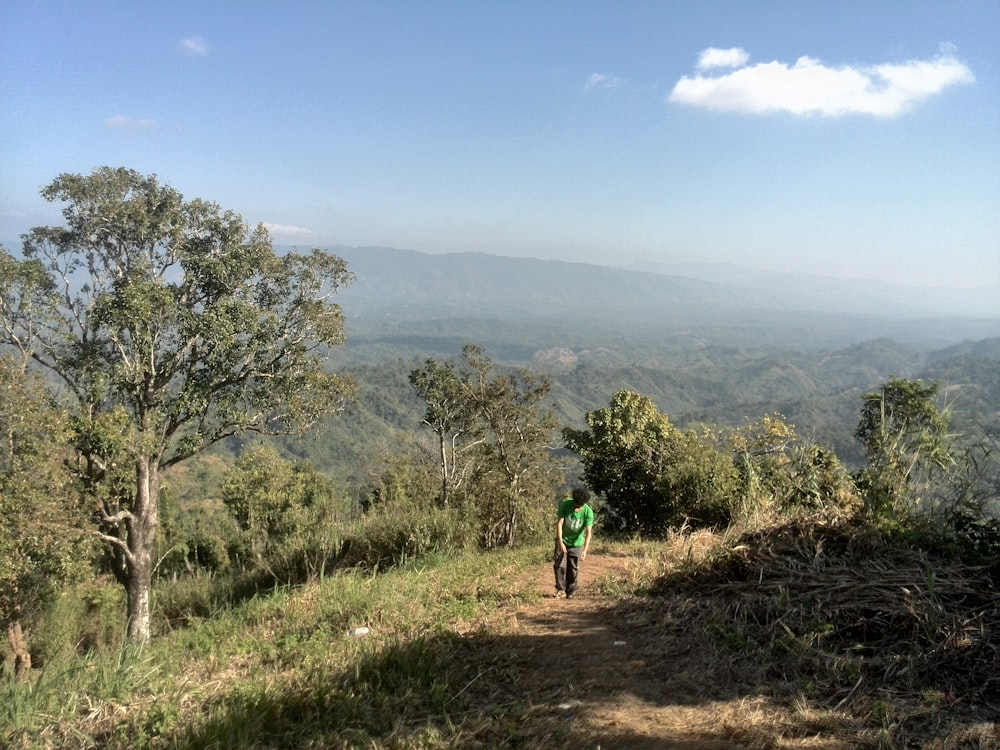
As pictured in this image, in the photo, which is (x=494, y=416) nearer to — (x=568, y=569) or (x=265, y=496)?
(x=265, y=496)

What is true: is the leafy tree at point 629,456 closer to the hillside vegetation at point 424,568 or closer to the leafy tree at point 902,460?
the hillside vegetation at point 424,568

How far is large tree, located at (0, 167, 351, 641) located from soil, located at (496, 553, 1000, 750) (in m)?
9.88

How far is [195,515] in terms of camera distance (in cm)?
3966

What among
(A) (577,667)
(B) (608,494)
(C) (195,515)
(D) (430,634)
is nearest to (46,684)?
(D) (430,634)

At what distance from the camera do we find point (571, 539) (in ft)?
20.5

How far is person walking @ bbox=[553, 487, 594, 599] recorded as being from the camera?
615 centimetres

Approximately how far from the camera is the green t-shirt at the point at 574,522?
6.24 m

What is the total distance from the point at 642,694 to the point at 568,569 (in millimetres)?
2295

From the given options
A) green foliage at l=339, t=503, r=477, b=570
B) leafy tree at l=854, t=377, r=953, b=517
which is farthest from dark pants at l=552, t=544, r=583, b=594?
leafy tree at l=854, t=377, r=953, b=517

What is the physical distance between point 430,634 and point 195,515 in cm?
4106

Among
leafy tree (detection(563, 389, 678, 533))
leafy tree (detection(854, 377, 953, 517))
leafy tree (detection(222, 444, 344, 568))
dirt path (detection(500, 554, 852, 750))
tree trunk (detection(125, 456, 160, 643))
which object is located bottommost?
leafy tree (detection(222, 444, 344, 568))

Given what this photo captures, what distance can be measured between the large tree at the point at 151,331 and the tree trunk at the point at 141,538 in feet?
0.10

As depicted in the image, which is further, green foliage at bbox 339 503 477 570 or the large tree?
the large tree

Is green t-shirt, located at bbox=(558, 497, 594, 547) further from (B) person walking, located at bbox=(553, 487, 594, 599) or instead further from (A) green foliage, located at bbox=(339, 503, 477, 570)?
(A) green foliage, located at bbox=(339, 503, 477, 570)
